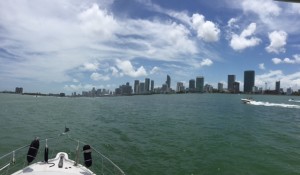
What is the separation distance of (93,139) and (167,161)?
39.5ft

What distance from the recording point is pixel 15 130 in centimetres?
3778

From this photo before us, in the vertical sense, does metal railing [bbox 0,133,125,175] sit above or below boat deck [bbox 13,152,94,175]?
below

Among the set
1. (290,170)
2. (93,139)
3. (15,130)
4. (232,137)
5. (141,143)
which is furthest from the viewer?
(15,130)

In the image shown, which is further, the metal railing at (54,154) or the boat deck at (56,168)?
the metal railing at (54,154)

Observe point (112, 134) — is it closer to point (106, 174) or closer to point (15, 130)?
point (15, 130)

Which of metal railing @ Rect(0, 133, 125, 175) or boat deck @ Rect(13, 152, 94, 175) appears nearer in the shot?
boat deck @ Rect(13, 152, 94, 175)

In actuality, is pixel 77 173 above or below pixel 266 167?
above

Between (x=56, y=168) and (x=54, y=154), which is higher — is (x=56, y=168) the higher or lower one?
the higher one

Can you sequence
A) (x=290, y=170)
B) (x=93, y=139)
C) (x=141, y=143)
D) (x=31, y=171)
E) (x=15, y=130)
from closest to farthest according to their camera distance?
(x=31, y=171) → (x=290, y=170) → (x=141, y=143) → (x=93, y=139) → (x=15, y=130)

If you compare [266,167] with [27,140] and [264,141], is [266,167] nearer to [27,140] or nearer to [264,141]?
[264,141]

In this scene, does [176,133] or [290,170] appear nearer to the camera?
[290,170]

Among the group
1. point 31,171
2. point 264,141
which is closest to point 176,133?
point 264,141

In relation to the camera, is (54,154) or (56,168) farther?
(54,154)

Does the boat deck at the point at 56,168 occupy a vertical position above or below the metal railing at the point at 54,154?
above
